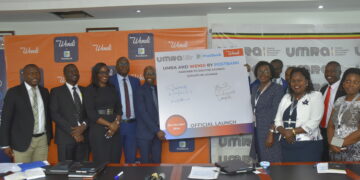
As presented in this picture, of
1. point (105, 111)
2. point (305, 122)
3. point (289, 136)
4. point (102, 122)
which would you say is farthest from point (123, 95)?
point (305, 122)

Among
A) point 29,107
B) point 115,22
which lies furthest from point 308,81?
point 115,22

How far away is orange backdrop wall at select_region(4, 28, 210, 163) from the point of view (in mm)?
4750

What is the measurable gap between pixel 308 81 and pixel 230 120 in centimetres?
149

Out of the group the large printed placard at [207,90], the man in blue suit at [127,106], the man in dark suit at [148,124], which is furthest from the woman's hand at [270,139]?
the man in blue suit at [127,106]

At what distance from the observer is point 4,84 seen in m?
5.17

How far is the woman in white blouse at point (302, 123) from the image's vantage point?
9.83ft

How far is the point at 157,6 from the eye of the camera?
180 inches

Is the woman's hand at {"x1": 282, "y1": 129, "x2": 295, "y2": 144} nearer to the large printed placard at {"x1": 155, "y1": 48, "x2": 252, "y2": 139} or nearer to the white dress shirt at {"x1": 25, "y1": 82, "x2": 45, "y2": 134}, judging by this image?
the large printed placard at {"x1": 155, "y1": 48, "x2": 252, "y2": 139}

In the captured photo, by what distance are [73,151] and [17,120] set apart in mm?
702

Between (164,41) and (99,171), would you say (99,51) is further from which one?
(99,171)

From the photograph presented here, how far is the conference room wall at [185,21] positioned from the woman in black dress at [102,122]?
189cm

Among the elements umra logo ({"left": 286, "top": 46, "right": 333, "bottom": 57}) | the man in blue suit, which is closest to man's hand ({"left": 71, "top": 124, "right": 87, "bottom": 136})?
the man in blue suit

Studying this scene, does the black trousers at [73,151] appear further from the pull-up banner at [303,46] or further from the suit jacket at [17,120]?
the pull-up banner at [303,46]

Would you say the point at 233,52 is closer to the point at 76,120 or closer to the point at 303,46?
the point at 303,46
